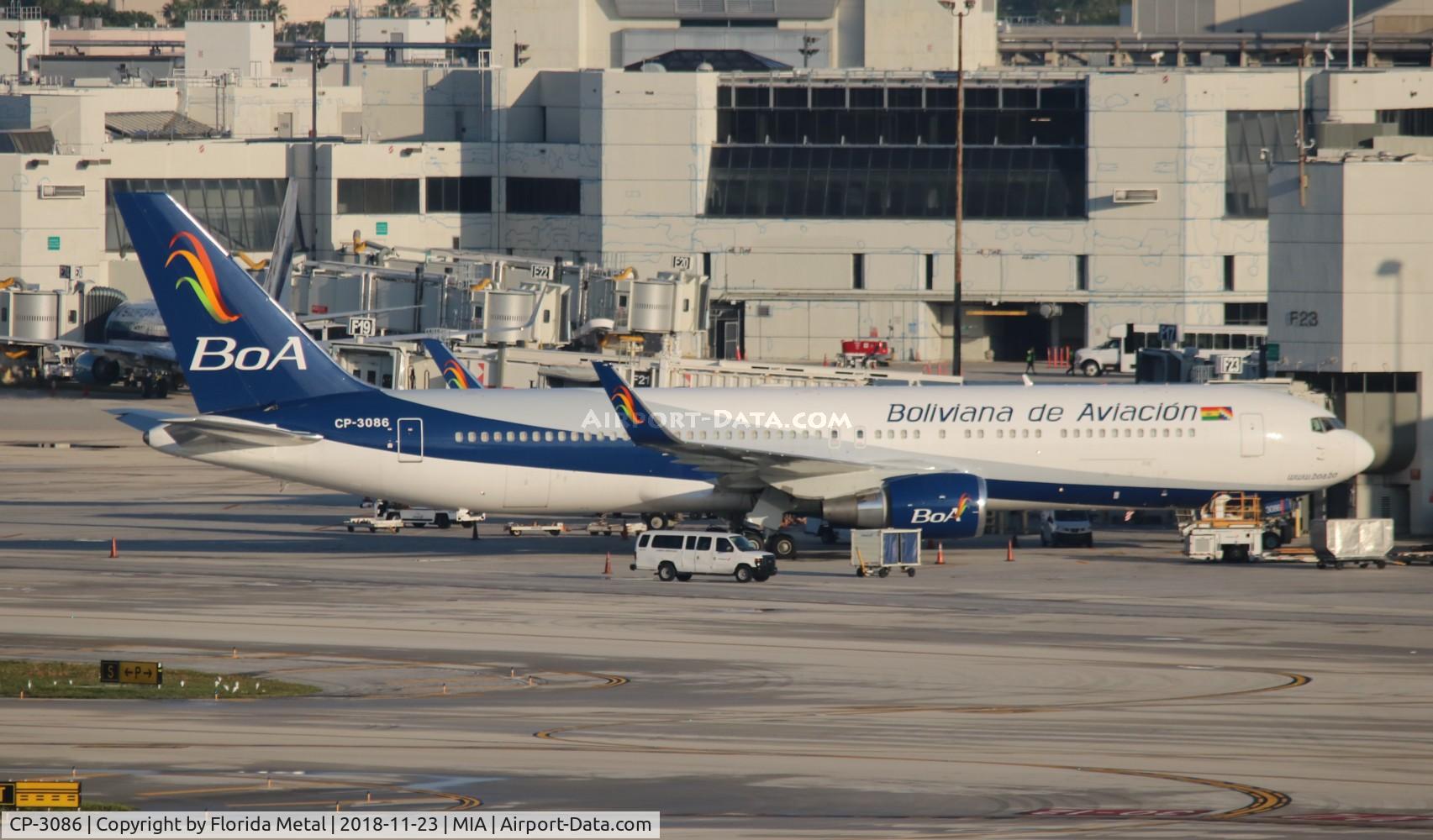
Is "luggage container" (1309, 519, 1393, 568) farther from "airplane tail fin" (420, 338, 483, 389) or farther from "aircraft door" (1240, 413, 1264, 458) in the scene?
"airplane tail fin" (420, 338, 483, 389)

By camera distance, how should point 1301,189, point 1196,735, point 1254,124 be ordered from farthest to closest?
point 1254,124 < point 1301,189 < point 1196,735

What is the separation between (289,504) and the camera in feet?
224

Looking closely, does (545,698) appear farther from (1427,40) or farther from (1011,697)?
(1427,40)

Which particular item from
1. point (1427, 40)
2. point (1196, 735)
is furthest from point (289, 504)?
point (1427, 40)

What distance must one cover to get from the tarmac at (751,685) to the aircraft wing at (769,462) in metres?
2.37

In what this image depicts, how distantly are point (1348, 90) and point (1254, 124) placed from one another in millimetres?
5318

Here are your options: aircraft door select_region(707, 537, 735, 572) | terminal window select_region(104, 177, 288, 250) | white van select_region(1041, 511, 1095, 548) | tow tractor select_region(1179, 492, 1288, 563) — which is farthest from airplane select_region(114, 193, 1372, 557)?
terminal window select_region(104, 177, 288, 250)

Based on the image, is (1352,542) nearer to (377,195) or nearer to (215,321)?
(215,321)

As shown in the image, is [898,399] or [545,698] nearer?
[545,698]

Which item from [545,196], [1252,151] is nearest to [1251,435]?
[1252,151]

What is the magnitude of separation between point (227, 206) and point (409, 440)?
6914 centimetres

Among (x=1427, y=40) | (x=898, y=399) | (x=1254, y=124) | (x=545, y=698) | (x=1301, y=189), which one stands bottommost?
(x=545, y=698)

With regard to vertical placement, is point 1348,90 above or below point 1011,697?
above

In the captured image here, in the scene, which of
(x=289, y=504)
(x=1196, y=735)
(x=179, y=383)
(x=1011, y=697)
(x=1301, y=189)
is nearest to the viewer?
(x=1196, y=735)
